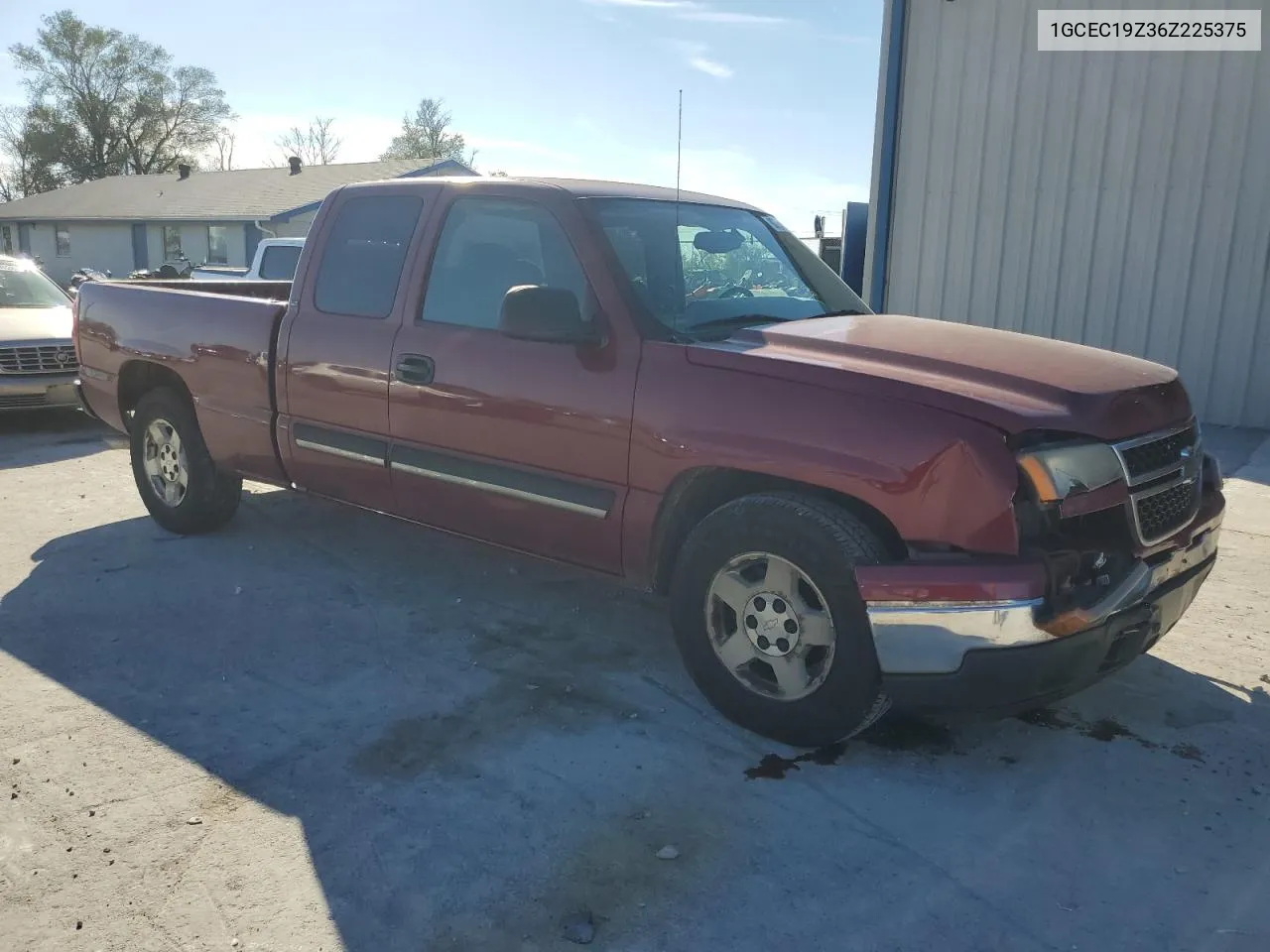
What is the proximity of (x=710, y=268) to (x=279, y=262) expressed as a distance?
9087mm

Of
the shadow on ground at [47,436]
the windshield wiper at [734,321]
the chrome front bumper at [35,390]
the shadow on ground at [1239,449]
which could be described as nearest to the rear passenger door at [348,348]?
the windshield wiper at [734,321]

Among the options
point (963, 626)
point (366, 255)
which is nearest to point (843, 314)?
point (963, 626)

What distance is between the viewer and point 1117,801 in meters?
3.22

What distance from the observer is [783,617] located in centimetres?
340

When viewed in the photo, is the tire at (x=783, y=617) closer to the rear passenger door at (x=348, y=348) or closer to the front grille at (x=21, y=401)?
the rear passenger door at (x=348, y=348)

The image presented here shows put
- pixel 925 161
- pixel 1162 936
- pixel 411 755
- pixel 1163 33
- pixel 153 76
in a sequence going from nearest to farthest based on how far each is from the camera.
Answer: pixel 1162 936 < pixel 411 755 < pixel 1163 33 < pixel 925 161 < pixel 153 76

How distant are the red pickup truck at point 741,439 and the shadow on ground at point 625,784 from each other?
377 millimetres

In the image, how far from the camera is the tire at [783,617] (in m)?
3.20

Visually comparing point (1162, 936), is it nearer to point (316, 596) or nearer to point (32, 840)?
point (32, 840)

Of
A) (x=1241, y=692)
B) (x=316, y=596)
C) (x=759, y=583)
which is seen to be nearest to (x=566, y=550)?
(x=759, y=583)

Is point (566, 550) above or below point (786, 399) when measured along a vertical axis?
below

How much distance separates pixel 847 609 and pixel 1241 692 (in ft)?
6.49

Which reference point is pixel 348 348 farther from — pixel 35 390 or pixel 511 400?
pixel 35 390

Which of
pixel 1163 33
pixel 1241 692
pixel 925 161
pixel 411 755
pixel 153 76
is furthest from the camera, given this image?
pixel 153 76
